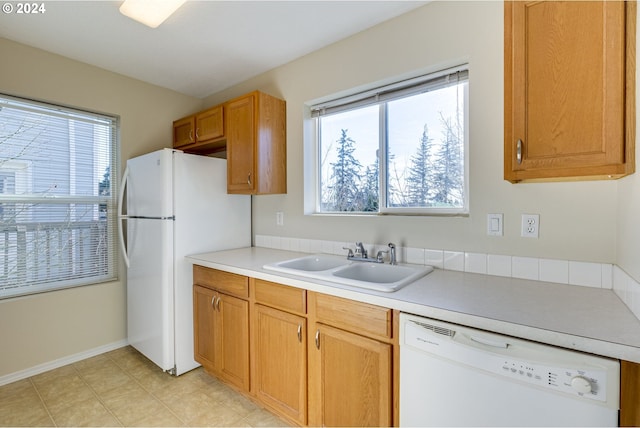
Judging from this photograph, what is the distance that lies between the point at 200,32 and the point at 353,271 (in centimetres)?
195

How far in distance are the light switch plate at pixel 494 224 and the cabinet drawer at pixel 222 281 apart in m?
1.42

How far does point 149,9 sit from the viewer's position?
1775 millimetres

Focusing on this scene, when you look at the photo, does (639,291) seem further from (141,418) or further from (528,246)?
(141,418)

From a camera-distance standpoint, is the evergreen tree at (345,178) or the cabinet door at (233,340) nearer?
the cabinet door at (233,340)

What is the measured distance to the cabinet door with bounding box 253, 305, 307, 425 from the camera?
5.24 ft

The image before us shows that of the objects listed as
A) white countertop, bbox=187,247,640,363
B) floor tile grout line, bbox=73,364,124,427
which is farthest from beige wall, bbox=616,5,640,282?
floor tile grout line, bbox=73,364,124,427

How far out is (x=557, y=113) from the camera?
111 cm

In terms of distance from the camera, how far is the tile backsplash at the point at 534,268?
45.8 inches

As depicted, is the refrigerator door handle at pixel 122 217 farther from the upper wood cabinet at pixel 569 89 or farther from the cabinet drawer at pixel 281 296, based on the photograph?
the upper wood cabinet at pixel 569 89

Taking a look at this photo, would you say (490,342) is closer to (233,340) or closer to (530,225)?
(530,225)

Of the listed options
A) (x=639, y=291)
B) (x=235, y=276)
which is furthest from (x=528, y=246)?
(x=235, y=276)

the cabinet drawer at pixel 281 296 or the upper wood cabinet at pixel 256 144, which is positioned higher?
the upper wood cabinet at pixel 256 144

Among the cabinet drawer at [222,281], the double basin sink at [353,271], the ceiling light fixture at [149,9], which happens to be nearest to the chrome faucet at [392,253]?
the double basin sink at [353,271]

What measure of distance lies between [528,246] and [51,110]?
11.4 feet
